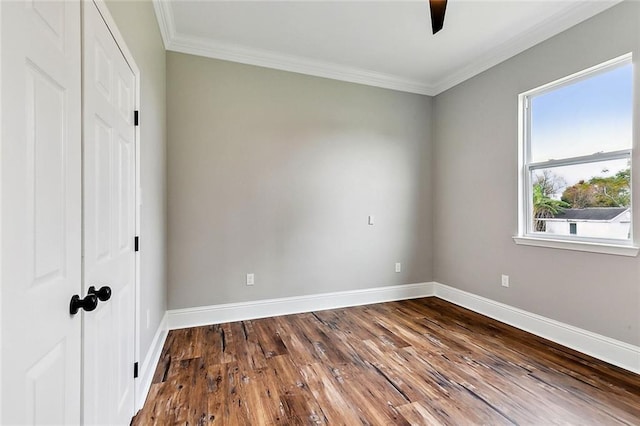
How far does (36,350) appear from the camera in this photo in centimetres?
74

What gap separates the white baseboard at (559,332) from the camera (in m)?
2.19

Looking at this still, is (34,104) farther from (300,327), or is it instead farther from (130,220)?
(300,327)

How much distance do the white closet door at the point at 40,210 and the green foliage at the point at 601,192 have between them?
3443 mm

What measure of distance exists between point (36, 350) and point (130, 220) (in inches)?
39.6

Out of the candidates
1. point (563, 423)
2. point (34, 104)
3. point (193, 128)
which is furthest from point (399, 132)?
point (34, 104)

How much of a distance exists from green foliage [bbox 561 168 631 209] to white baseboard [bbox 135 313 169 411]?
12.0ft

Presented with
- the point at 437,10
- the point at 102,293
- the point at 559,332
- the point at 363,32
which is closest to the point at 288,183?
the point at 363,32

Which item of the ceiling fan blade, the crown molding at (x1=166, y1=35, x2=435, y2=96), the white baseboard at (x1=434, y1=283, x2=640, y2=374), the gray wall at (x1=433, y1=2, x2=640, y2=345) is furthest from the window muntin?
the ceiling fan blade

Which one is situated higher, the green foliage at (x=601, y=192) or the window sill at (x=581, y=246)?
the green foliage at (x=601, y=192)

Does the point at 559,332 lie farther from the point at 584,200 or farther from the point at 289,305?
the point at 289,305

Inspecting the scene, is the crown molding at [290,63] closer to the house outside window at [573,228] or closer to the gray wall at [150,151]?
the gray wall at [150,151]

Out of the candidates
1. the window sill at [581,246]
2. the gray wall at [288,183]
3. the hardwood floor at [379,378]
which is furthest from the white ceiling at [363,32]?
the hardwood floor at [379,378]

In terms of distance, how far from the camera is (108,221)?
1.28 metres

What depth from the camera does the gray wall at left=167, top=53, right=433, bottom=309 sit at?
2.98m
